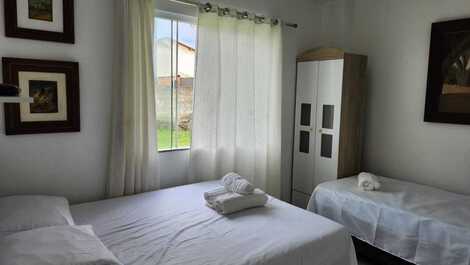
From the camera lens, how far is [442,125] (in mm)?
2824

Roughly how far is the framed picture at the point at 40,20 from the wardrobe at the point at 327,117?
2370 mm

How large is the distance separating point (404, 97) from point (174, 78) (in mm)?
2328

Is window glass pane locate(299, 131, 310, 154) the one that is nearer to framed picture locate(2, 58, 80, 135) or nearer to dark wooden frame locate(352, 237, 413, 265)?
dark wooden frame locate(352, 237, 413, 265)

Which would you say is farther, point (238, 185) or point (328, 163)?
point (328, 163)

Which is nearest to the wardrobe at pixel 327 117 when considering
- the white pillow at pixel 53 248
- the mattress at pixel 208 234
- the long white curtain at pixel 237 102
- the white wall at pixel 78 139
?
the long white curtain at pixel 237 102

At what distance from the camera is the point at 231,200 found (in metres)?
2.14

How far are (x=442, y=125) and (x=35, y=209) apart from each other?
3.35m

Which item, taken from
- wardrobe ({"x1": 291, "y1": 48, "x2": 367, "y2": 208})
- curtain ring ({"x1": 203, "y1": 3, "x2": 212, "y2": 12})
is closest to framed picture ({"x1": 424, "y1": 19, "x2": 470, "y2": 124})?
wardrobe ({"x1": 291, "y1": 48, "x2": 367, "y2": 208})

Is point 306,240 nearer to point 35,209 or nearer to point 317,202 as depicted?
point 317,202

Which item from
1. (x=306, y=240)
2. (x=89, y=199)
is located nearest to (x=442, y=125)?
(x=306, y=240)

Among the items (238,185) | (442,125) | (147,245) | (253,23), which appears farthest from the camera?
(253,23)

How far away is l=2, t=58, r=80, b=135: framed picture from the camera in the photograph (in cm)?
203

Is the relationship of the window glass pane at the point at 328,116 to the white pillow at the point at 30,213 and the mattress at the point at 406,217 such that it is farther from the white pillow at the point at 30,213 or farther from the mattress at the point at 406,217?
the white pillow at the point at 30,213

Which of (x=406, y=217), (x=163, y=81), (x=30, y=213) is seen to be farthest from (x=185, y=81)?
(x=406, y=217)
